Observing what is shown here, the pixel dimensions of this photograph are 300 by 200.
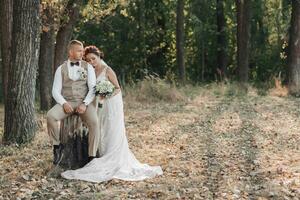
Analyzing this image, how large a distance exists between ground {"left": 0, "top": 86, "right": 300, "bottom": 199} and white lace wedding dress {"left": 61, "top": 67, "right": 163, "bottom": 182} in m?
Answer: 0.26

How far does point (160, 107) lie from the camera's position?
16.7 meters

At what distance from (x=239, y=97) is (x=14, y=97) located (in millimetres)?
10488

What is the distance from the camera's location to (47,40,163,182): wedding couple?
8.52 metres

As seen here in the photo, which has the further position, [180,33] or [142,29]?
[142,29]

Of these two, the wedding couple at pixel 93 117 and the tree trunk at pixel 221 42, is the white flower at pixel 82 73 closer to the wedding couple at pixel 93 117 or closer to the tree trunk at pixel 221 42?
the wedding couple at pixel 93 117

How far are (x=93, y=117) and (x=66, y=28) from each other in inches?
293

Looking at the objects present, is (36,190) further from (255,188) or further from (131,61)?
(131,61)

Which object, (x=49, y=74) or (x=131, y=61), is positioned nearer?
(x=49, y=74)

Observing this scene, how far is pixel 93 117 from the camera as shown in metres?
8.59

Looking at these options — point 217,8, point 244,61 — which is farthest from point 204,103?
point 217,8

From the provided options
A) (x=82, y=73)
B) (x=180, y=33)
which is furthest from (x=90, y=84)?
(x=180, y=33)

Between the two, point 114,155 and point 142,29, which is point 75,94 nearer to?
point 114,155

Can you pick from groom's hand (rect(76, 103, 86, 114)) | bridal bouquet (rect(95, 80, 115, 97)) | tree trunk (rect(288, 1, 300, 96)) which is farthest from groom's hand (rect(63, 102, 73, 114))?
tree trunk (rect(288, 1, 300, 96))

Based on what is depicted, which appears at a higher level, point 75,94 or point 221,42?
point 221,42
